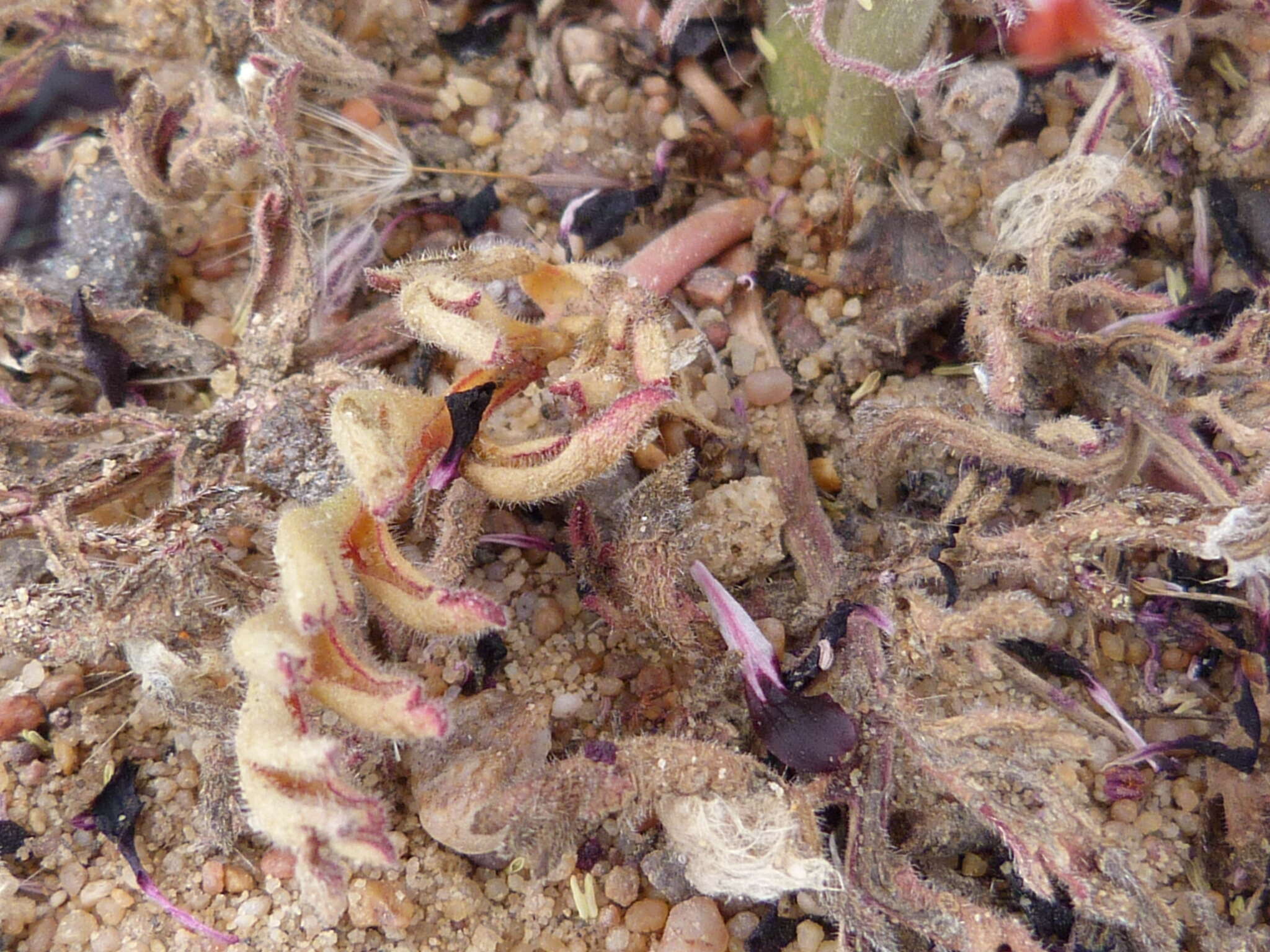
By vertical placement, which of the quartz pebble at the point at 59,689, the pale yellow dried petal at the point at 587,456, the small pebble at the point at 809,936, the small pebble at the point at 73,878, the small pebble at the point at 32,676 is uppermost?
the pale yellow dried petal at the point at 587,456

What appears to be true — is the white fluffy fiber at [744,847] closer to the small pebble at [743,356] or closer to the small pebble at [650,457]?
the small pebble at [650,457]

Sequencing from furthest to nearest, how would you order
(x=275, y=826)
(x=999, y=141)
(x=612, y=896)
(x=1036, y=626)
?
(x=999, y=141) < (x=612, y=896) < (x=1036, y=626) < (x=275, y=826)

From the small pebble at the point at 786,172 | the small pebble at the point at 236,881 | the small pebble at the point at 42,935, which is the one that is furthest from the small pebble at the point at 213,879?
the small pebble at the point at 786,172

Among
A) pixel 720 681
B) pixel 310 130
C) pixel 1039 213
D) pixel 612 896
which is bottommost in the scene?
pixel 612 896

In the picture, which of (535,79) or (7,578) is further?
(535,79)

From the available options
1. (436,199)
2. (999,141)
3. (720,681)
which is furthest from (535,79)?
(720,681)

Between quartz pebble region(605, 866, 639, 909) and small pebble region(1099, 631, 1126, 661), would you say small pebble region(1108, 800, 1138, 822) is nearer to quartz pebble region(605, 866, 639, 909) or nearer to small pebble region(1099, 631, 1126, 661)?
small pebble region(1099, 631, 1126, 661)

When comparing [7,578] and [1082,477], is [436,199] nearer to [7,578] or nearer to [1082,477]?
[7,578]
